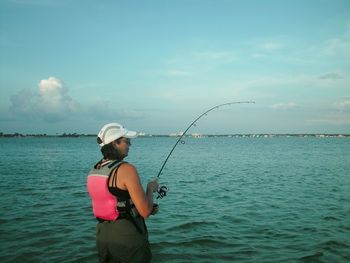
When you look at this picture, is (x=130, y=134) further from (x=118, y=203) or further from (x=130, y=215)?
(x=130, y=215)

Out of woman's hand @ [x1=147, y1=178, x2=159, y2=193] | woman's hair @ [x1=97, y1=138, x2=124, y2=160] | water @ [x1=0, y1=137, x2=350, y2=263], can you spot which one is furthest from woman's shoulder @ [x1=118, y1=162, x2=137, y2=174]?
water @ [x1=0, y1=137, x2=350, y2=263]

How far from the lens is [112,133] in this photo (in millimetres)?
3818

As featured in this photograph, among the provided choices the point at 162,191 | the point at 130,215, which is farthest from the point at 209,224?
the point at 130,215

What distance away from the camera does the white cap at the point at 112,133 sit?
379 centimetres

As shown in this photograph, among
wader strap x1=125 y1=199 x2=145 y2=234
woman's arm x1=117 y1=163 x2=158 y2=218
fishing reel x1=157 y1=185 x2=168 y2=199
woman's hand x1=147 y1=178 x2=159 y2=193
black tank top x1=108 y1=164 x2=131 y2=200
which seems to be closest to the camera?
woman's arm x1=117 y1=163 x2=158 y2=218

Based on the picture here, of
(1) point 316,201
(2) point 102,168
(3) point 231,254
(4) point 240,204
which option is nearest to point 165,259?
(3) point 231,254

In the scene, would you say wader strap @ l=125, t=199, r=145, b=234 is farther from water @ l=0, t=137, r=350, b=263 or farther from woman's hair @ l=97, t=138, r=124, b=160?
water @ l=0, t=137, r=350, b=263

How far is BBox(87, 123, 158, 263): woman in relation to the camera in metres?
3.53

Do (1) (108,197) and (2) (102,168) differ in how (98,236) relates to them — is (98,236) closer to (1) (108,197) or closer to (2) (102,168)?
(1) (108,197)

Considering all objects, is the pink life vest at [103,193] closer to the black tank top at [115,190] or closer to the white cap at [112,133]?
the black tank top at [115,190]

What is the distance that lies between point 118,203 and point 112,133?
73 cm

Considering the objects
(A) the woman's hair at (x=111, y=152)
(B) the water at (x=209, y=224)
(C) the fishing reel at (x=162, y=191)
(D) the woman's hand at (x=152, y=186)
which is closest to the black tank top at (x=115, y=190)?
(A) the woman's hair at (x=111, y=152)

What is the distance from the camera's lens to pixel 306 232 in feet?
31.7

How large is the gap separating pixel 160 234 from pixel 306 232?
3893 millimetres
